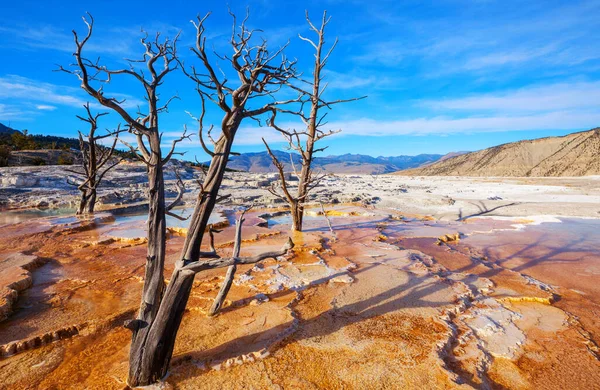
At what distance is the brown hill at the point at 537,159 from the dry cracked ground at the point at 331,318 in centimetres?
4277

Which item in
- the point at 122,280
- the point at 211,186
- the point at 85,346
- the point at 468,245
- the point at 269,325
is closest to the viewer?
the point at 211,186

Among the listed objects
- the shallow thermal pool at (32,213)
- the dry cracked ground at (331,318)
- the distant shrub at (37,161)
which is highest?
the distant shrub at (37,161)

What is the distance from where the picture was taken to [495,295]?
175 inches

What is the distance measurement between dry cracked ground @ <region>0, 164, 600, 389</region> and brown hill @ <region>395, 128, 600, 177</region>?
4277 centimetres

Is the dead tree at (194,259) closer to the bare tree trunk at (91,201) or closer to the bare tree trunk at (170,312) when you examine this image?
the bare tree trunk at (170,312)

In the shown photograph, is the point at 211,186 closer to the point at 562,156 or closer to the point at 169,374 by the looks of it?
the point at 169,374

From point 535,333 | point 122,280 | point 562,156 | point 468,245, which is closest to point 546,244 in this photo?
point 468,245

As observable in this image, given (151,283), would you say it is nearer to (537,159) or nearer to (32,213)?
(32,213)

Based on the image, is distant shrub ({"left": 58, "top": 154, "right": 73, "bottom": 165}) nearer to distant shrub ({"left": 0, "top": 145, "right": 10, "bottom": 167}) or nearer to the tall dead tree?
distant shrub ({"left": 0, "top": 145, "right": 10, "bottom": 167})

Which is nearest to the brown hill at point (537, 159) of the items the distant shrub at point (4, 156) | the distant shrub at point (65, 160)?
the distant shrub at point (65, 160)

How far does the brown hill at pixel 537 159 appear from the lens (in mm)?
40662

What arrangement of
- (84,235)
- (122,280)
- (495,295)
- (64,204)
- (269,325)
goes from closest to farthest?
(269,325) → (495,295) → (122,280) → (84,235) → (64,204)

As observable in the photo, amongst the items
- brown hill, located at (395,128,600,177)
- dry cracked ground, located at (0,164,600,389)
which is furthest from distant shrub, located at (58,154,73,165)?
brown hill, located at (395,128,600,177)

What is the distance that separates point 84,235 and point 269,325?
22.6 ft
